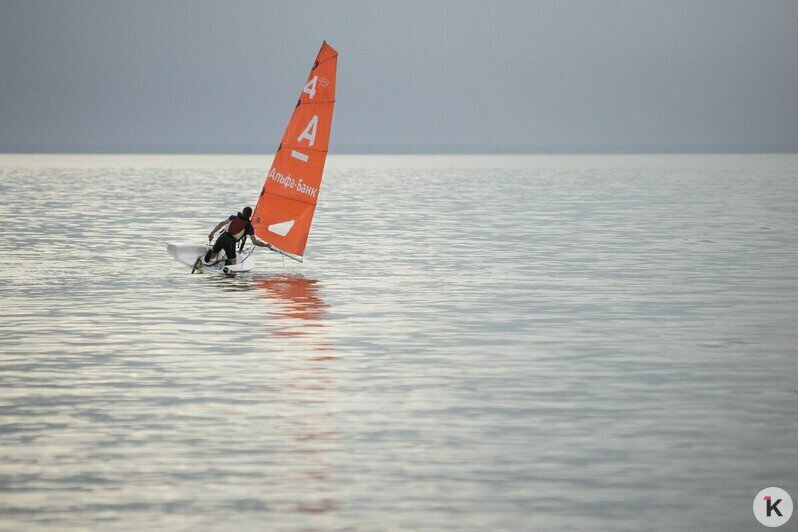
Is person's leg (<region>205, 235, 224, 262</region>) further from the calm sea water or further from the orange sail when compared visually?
the orange sail

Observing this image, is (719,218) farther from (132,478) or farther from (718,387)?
(132,478)

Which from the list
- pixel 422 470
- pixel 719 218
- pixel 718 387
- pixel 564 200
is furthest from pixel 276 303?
pixel 564 200

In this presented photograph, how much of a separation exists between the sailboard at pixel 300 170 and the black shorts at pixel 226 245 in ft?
4.61

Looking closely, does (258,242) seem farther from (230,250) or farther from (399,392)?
(399,392)

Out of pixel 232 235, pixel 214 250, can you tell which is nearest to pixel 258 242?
pixel 232 235

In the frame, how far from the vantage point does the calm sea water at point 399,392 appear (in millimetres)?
12367

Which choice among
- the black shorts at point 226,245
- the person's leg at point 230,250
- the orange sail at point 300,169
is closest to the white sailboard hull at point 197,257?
the person's leg at point 230,250

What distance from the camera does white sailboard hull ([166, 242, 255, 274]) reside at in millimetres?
32375

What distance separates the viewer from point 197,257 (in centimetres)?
3272

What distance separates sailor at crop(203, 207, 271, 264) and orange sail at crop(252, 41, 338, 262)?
1.64 meters

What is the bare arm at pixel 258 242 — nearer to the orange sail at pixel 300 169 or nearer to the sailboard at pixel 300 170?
the sailboard at pixel 300 170

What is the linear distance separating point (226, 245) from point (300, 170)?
3.19 metres

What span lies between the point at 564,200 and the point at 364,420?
2470 inches

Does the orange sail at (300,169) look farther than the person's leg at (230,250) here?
Yes
